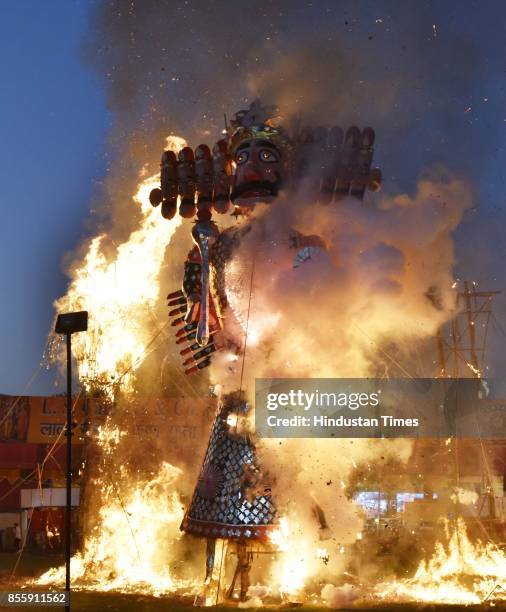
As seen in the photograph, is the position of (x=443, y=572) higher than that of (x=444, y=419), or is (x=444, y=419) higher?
(x=444, y=419)

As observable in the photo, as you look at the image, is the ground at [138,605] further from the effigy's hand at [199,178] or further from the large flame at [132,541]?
the effigy's hand at [199,178]

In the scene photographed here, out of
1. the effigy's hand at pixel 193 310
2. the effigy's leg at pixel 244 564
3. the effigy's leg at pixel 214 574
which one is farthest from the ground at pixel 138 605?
the effigy's hand at pixel 193 310

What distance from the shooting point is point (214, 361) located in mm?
10352

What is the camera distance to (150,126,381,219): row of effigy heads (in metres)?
9.59

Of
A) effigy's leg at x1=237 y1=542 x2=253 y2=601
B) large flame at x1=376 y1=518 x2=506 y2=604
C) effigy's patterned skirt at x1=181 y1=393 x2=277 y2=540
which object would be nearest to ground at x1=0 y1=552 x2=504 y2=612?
effigy's leg at x1=237 y1=542 x2=253 y2=601

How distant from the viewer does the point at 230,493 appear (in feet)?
Result: 31.7

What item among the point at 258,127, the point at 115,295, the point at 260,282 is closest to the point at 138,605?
the point at 260,282

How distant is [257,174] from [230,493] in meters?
4.10

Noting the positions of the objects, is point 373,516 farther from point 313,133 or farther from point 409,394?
point 313,133

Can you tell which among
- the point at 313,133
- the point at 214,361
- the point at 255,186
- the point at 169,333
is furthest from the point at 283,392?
the point at 169,333

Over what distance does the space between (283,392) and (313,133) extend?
3.44 meters

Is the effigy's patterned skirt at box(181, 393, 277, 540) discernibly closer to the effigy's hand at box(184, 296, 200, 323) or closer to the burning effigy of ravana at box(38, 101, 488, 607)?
the burning effigy of ravana at box(38, 101, 488, 607)

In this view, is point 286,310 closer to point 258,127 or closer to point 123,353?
point 258,127

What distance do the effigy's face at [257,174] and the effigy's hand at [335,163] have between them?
377 mm
